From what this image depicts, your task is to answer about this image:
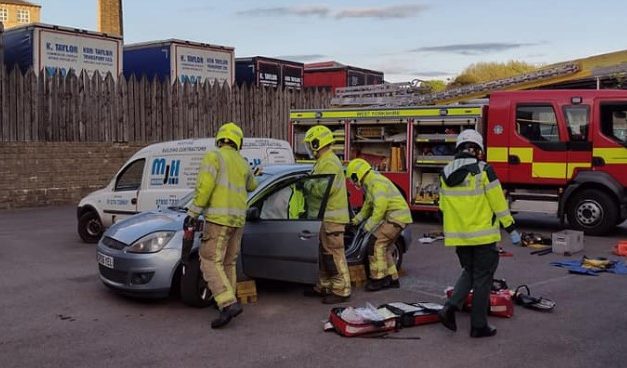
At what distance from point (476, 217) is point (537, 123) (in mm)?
7517

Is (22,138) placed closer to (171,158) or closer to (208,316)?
(171,158)

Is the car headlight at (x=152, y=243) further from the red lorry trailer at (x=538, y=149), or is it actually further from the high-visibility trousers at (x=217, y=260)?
the red lorry trailer at (x=538, y=149)

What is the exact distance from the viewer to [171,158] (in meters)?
10.7

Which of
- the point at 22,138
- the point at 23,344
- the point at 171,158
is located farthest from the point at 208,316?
the point at 22,138

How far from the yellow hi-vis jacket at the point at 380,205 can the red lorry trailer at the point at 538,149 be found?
18.4 feet

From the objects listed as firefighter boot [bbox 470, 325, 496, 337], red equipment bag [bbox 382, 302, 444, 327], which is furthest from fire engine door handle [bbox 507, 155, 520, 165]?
firefighter boot [bbox 470, 325, 496, 337]

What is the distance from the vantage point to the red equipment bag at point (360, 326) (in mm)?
5941

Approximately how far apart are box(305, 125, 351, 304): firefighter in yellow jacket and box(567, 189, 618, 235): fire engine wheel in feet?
21.9

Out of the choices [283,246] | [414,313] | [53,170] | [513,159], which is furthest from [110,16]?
[414,313]

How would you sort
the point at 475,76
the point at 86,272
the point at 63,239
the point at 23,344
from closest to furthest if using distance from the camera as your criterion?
the point at 23,344
the point at 86,272
the point at 63,239
the point at 475,76

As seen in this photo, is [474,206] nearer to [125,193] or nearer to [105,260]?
[105,260]

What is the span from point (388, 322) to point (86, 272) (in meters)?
4.52

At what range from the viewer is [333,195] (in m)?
7.23

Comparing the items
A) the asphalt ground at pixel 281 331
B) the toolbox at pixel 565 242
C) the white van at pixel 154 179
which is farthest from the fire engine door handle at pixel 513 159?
the white van at pixel 154 179
